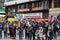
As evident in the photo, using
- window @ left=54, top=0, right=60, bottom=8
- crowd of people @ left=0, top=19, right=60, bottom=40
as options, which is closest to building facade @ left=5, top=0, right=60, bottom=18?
window @ left=54, top=0, right=60, bottom=8

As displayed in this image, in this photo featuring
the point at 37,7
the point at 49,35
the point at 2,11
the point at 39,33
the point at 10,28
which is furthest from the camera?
the point at 2,11

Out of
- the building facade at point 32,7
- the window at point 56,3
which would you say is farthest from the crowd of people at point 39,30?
the window at point 56,3

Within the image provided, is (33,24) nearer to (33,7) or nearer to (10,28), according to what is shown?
(10,28)

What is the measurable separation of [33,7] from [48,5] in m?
6.22

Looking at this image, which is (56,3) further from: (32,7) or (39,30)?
(39,30)

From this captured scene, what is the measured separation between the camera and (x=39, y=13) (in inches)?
2094

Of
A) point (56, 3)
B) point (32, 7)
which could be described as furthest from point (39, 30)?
point (32, 7)

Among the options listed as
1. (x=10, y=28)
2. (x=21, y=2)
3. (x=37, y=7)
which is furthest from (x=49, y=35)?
(x=21, y=2)

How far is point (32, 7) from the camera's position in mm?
57531

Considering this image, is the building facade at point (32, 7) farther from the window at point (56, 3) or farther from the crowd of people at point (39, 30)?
the crowd of people at point (39, 30)

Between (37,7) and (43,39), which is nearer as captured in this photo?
(43,39)

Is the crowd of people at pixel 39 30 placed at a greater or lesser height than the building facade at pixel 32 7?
lesser

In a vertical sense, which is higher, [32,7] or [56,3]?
[56,3]

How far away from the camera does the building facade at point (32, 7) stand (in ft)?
166
